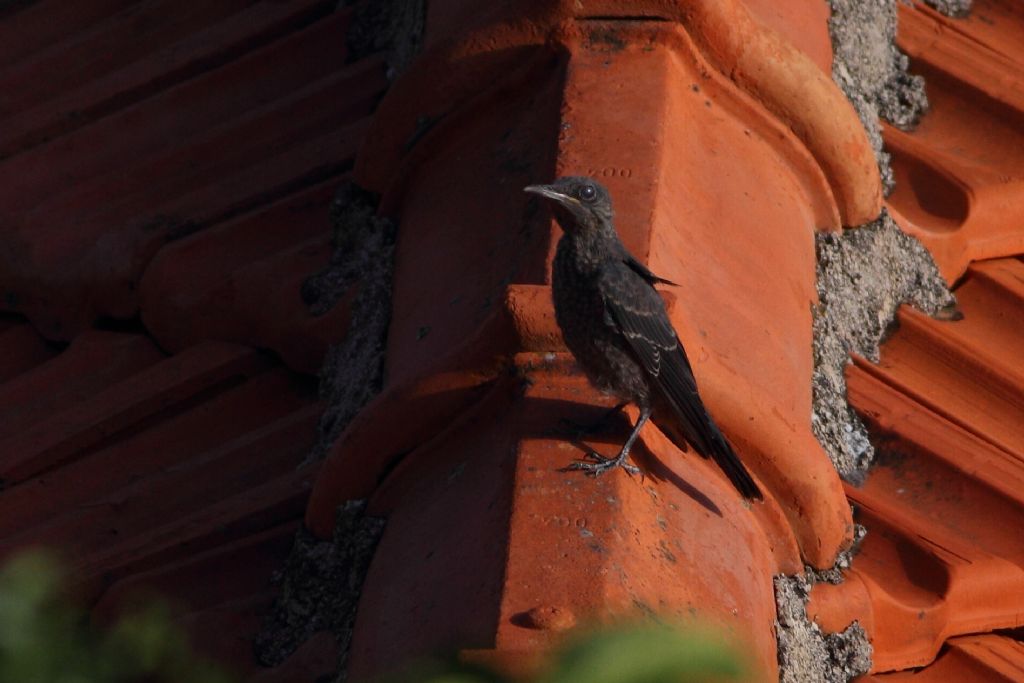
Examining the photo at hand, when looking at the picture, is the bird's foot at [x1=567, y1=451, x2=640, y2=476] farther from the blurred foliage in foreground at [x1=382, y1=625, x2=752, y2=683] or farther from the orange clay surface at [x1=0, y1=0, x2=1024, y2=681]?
the blurred foliage in foreground at [x1=382, y1=625, x2=752, y2=683]

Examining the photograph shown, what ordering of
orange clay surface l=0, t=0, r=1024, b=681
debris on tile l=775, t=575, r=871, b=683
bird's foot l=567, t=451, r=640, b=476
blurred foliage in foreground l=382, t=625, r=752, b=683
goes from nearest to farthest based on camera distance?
1. blurred foliage in foreground l=382, t=625, r=752, b=683
2. bird's foot l=567, t=451, r=640, b=476
3. orange clay surface l=0, t=0, r=1024, b=681
4. debris on tile l=775, t=575, r=871, b=683

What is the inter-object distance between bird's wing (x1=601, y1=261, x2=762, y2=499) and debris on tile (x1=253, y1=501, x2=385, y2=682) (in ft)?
1.91

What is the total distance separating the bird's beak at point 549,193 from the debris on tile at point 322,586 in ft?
2.18

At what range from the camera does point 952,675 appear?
10.0 ft

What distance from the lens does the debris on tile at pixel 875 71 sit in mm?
4031

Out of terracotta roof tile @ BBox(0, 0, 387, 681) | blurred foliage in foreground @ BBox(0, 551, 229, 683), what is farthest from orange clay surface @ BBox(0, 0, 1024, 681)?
blurred foliage in foreground @ BBox(0, 551, 229, 683)

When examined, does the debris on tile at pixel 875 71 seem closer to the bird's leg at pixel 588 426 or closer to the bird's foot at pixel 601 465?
the bird's leg at pixel 588 426

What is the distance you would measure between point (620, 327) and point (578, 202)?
356 millimetres

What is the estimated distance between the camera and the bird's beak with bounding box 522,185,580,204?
2955 millimetres

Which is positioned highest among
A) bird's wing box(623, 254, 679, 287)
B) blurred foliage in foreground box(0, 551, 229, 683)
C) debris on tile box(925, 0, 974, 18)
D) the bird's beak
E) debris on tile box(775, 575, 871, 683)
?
blurred foliage in foreground box(0, 551, 229, 683)

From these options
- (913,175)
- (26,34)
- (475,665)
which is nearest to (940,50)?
(913,175)

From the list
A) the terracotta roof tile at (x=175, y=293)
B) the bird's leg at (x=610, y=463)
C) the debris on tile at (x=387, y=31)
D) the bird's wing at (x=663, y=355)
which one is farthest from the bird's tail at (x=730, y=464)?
the debris on tile at (x=387, y=31)

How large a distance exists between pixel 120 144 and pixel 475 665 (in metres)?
3.26

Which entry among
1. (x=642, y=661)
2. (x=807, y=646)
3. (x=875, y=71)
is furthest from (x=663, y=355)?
(x=642, y=661)
